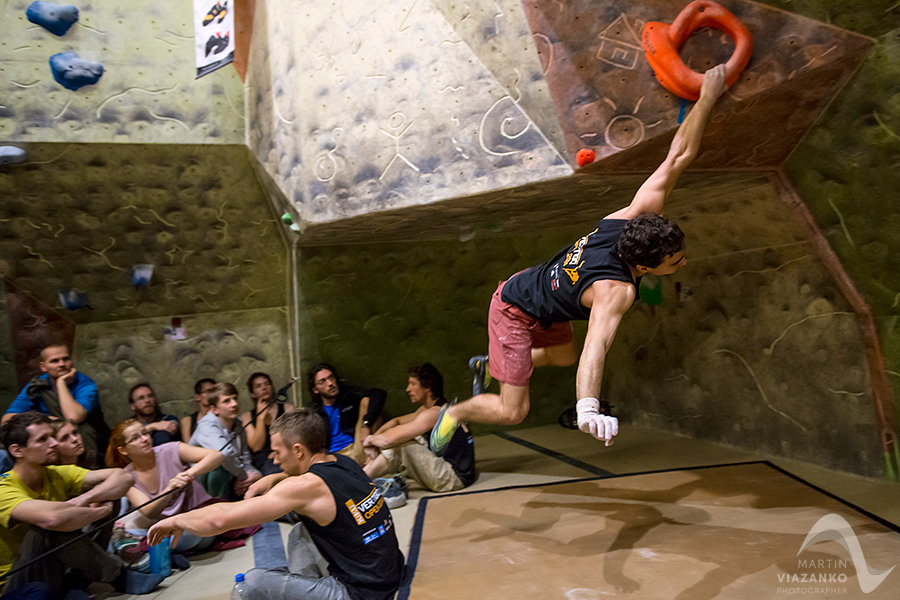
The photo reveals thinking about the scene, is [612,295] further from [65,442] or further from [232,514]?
[65,442]

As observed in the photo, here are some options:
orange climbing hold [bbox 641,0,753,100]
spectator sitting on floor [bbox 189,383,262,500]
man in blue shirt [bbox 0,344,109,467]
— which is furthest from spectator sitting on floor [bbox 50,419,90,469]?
orange climbing hold [bbox 641,0,753,100]

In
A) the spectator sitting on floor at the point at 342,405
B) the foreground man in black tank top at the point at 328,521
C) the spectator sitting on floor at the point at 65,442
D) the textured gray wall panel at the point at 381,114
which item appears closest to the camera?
the foreground man in black tank top at the point at 328,521

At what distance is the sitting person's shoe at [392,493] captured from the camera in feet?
11.8

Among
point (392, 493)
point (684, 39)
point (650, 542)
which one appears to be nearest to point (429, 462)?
point (392, 493)

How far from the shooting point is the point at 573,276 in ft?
8.01

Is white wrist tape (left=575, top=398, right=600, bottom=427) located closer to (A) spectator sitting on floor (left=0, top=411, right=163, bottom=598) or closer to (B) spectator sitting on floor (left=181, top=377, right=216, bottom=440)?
(A) spectator sitting on floor (left=0, top=411, right=163, bottom=598)

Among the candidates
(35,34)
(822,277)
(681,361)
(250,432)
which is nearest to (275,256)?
(250,432)

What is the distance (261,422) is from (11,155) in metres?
2.27

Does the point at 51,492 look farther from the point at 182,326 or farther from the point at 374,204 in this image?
the point at 182,326

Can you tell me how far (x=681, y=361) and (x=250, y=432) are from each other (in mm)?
3216

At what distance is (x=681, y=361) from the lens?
488 cm

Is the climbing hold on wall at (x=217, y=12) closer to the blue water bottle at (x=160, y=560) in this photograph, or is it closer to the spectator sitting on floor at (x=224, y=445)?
the spectator sitting on floor at (x=224, y=445)

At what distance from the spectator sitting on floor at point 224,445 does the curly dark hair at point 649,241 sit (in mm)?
2338

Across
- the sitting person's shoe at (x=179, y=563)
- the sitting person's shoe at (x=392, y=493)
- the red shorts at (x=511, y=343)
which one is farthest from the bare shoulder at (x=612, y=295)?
the sitting person's shoe at (x=179, y=563)
